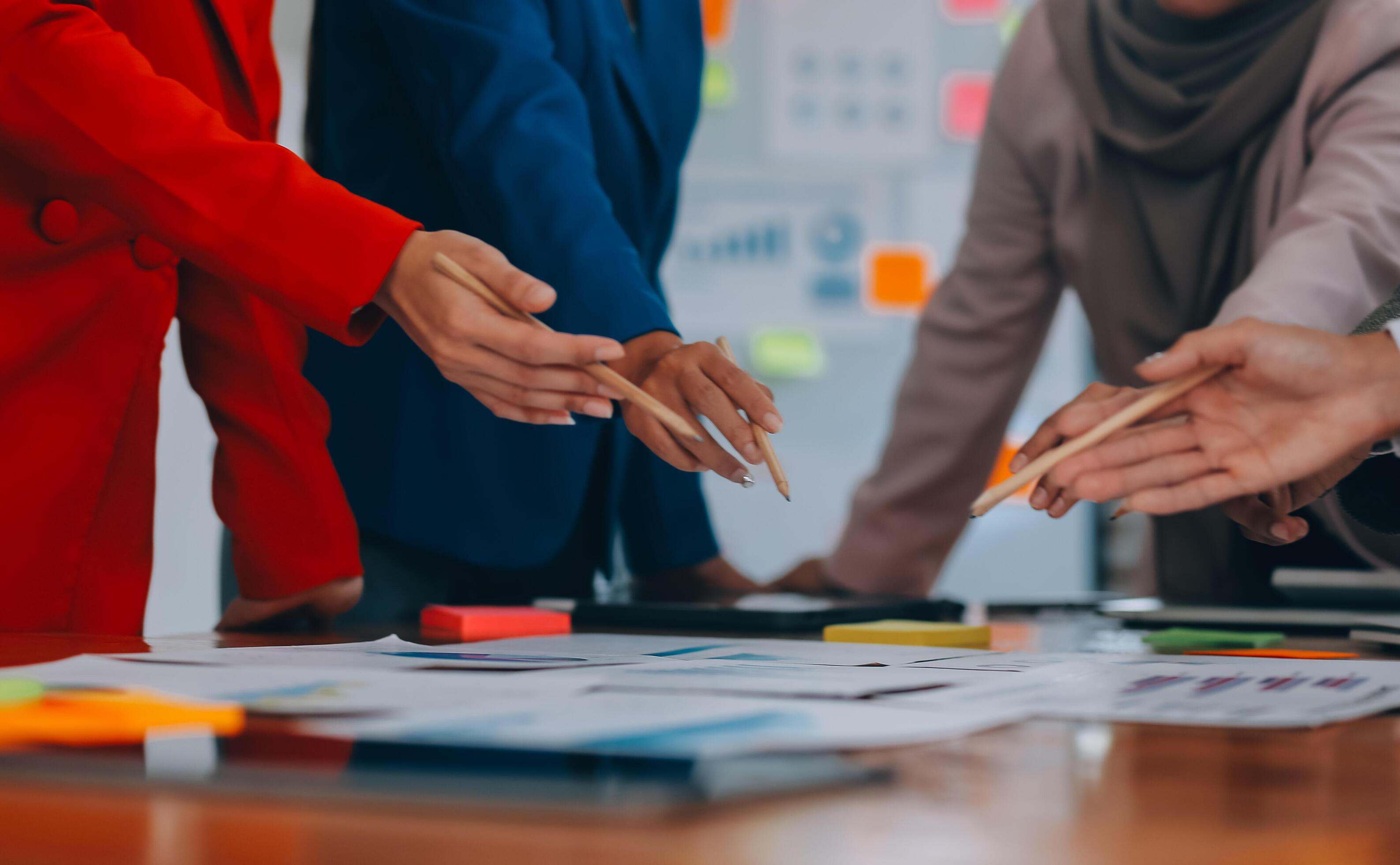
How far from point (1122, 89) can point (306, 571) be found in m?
0.95

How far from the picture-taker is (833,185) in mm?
2930

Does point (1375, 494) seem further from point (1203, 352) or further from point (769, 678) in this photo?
point (769, 678)

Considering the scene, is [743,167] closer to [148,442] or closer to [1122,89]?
[1122,89]

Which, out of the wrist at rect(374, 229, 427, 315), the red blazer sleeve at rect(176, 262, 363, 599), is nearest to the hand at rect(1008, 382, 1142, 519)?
the wrist at rect(374, 229, 427, 315)

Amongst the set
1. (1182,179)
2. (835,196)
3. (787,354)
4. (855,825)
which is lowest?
(855,825)

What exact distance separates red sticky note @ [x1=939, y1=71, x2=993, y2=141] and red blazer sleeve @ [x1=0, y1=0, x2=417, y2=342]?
2.46 m

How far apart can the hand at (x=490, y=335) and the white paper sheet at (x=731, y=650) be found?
0.13 meters

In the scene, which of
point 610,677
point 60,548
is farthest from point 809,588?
point 610,677

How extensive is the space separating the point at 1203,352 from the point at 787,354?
2225mm

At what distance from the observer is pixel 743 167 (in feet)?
9.61

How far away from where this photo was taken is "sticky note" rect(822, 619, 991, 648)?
671 millimetres

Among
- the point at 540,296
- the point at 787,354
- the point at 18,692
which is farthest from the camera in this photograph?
the point at 787,354

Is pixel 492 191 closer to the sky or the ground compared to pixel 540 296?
closer to the sky

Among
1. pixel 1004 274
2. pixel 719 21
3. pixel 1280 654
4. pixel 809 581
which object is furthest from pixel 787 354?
pixel 1280 654
